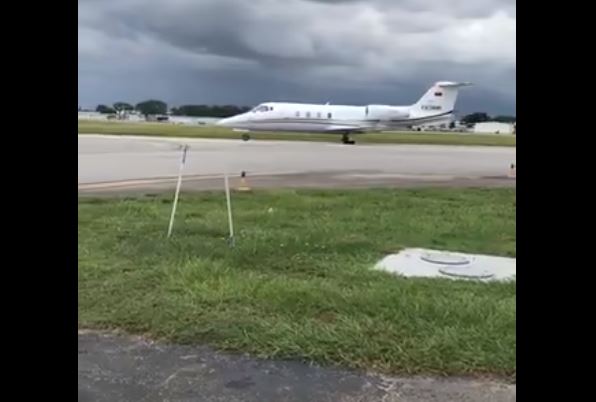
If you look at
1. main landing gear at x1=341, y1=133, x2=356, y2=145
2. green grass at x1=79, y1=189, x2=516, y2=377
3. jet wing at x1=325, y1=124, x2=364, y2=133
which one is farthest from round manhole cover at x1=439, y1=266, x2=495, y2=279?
jet wing at x1=325, y1=124, x2=364, y2=133

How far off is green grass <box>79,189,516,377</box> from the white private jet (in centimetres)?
3311

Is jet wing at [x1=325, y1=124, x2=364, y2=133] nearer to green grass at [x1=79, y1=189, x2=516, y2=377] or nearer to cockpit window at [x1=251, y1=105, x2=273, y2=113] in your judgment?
cockpit window at [x1=251, y1=105, x2=273, y2=113]

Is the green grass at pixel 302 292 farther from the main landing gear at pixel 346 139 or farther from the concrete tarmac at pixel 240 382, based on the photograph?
the main landing gear at pixel 346 139

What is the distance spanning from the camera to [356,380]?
10.8 ft

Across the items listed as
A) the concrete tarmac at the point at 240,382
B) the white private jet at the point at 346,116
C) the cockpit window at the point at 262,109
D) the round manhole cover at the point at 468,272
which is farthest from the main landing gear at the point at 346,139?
the concrete tarmac at the point at 240,382

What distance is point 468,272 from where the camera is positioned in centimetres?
576

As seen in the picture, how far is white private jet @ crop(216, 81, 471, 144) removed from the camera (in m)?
41.7

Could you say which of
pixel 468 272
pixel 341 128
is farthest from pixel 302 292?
pixel 341 128

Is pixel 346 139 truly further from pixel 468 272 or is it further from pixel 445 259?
pixel 468 272

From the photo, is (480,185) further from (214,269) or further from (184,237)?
(214,269)
